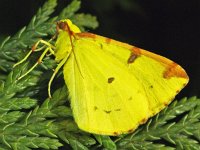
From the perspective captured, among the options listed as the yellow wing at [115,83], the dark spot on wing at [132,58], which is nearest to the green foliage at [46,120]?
the yellow wing at [115,83]

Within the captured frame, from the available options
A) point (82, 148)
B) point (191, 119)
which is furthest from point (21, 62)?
point (191, 119)

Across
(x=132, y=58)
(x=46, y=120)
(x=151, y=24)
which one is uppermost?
(x=132, y=58)

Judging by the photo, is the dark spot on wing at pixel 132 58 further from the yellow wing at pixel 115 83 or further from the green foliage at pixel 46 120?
the green foliage at pixel 46 120

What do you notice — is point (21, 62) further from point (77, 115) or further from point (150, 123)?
point (150, 123)

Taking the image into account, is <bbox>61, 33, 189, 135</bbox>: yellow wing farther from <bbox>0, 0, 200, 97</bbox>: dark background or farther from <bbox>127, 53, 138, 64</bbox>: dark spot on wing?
<bbox>0, 0, 200, 97</bbox>: dark background

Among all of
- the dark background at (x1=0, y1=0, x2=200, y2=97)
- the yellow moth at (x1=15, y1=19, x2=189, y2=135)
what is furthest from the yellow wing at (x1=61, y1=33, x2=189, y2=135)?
the dark background at (x1=0, y1=0, x2=200, y2=97)

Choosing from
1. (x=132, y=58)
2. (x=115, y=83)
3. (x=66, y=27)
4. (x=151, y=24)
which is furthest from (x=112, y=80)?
(x=151, y=24)

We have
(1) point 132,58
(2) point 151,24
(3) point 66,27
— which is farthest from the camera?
(2) point 151,24

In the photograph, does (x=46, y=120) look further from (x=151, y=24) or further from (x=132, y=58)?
(x=151, y=24)
